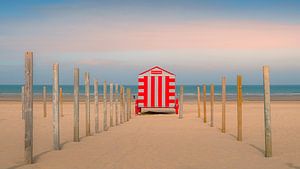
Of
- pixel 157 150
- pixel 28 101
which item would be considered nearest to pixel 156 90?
pixel 157 150

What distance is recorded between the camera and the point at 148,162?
369 inches

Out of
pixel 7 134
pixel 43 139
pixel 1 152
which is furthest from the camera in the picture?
pixel 7 134

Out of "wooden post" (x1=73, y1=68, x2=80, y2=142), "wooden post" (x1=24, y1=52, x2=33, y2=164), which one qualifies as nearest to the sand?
"wooden post" (x1=73, y1=68, x2=80, y2=142)

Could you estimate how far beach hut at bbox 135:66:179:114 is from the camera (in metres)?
24.5

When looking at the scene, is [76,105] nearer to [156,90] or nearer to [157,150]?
[157,150]

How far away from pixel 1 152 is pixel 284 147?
21.4 feet

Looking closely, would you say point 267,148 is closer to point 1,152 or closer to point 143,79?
point 1,152

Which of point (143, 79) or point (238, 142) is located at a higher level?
point (143, 79)

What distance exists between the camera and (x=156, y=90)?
2461 cm

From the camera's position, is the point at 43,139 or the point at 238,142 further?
the point at 43,139

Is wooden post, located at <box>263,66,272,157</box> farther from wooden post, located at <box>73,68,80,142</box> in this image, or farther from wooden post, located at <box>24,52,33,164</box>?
wooden post, located at <box>73,68,80,142</box>

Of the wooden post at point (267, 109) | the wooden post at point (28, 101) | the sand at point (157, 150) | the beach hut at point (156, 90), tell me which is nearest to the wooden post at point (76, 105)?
the sand at point (157, 150)

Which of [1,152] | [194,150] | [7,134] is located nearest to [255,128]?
[194,150]

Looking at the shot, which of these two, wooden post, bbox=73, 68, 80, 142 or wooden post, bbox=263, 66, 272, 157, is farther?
wooden post, bbox=73, 68, 80, 142
